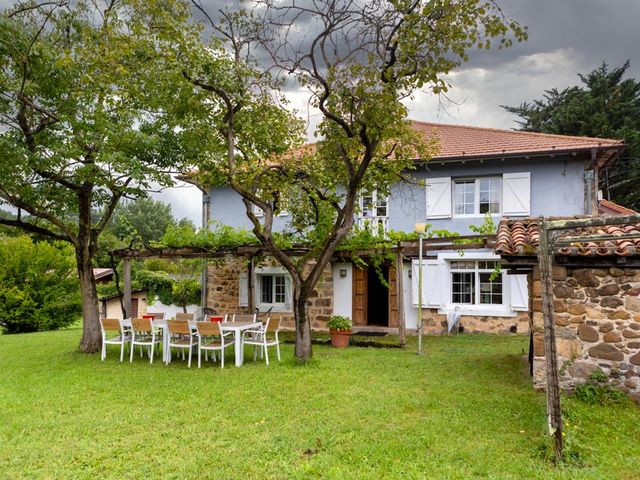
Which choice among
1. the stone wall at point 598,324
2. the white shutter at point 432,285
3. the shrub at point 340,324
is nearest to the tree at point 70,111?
the shrub at point 340,324

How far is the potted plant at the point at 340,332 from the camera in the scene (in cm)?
1052

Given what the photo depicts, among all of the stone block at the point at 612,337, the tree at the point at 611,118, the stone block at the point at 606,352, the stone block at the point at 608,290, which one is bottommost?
the stone block at the point at 606,352

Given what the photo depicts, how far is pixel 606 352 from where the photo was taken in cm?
591

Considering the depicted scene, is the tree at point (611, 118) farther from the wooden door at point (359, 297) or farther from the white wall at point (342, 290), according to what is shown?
the white wall at point (342, 290)

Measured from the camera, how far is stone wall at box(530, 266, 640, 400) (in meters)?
5.81

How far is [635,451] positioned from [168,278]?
16.7 meters

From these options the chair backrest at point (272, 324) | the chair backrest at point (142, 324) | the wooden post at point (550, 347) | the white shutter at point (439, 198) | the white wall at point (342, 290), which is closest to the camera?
the wooden post at point (550, 347)

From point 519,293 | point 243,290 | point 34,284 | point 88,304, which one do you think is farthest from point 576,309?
point 34,284

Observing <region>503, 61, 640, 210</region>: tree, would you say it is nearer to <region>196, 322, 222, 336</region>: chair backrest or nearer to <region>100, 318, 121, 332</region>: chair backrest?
<region>196, 322, 222, 336</region>: chair backrest

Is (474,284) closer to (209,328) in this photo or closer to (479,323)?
(479,323)

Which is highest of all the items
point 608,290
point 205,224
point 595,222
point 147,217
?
point 147,217

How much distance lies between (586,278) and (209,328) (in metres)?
5.77

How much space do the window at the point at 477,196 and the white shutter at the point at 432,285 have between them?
1607 millimetres

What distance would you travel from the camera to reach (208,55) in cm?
770
